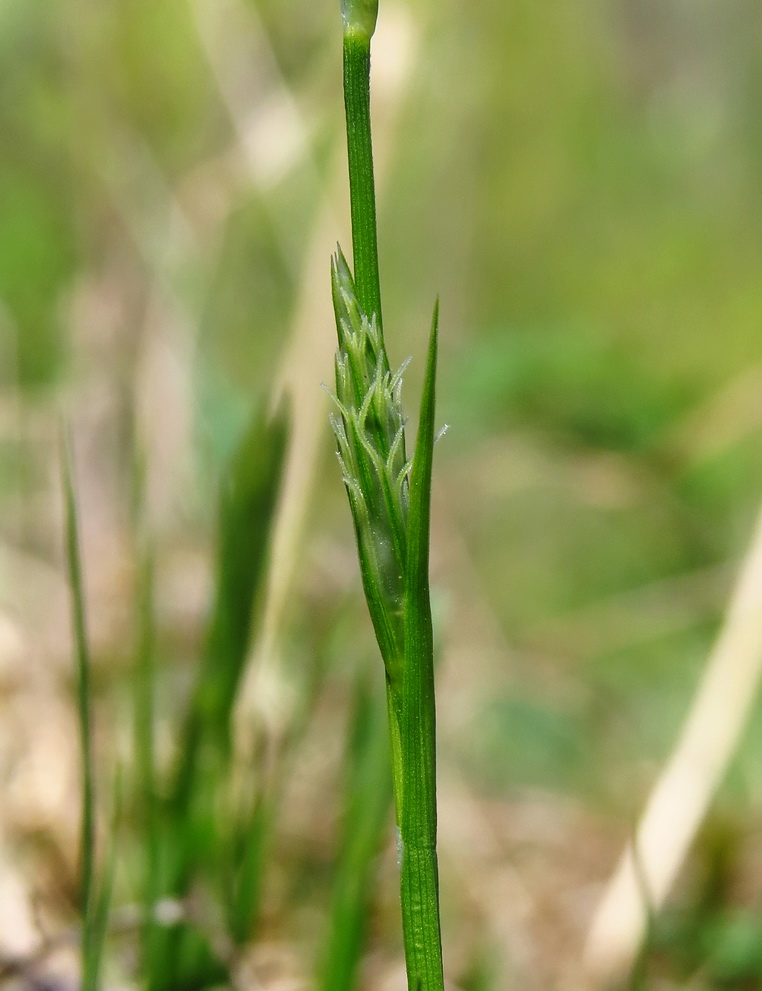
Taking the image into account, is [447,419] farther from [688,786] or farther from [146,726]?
[146,726]

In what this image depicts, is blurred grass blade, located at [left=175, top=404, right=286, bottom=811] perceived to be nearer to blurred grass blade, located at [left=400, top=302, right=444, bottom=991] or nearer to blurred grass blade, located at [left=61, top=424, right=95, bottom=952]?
blurred grass blade, located at [left=61, top=424, right=95, bottom=952]

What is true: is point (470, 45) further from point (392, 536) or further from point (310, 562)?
point (392, 536)

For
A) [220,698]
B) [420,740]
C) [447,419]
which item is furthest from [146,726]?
[447,419]

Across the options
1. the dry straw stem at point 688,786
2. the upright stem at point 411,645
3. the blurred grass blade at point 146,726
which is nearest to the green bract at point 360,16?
the upright stem at point 411,645

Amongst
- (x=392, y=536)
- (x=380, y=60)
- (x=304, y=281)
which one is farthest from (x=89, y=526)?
(x=392, y=536)

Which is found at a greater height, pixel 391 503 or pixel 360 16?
pixel 360 16

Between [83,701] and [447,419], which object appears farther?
[447,419]

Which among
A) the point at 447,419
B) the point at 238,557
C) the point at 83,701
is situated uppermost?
the point at 447,419
